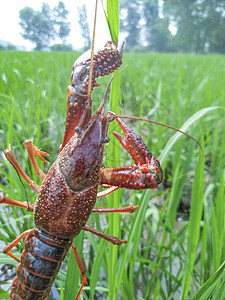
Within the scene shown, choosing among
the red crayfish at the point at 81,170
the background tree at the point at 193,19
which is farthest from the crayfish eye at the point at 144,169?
the background tree at the point at 193,19

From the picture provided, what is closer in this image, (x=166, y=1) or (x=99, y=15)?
(x=99, y=15)

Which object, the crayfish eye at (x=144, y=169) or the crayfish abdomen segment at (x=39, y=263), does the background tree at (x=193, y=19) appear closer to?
the crayfish eye at (x=144, y=169)

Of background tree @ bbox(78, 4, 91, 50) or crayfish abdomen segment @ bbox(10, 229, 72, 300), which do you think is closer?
background tree @ bbox(78, 4, 91, 50)

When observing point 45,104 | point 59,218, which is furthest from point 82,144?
point 45,104

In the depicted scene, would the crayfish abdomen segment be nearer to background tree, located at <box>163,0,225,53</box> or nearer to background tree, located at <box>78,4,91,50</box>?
background tree, located at <box>78,4,91,50</box>

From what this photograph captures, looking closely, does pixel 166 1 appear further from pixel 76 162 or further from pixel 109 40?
pixel 76 162

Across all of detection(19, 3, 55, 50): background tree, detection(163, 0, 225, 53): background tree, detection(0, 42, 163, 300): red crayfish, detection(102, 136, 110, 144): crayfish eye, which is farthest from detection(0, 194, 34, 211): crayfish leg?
detection(163, 0, 225, 53): background tree
